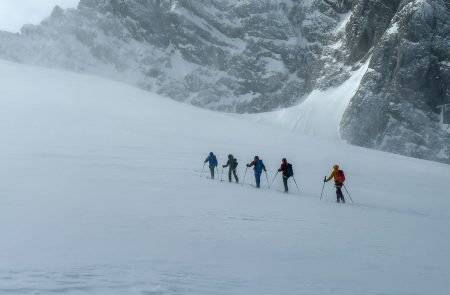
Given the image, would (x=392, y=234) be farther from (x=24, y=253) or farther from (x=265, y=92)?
(x=265, y=92)

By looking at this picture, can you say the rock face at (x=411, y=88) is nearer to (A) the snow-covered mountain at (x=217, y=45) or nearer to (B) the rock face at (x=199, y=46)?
(A) the snow-covered mountain at (x=217, y=45)

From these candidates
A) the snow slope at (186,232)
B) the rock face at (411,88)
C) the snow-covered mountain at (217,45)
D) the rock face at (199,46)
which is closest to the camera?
the snow slope at (186,232)

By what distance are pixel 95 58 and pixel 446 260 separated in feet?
530

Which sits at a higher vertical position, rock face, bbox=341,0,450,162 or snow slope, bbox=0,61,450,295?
rock face, bbox=341,0,450,162

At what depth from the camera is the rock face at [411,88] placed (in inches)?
4043

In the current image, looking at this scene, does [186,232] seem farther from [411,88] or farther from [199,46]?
[199,46]

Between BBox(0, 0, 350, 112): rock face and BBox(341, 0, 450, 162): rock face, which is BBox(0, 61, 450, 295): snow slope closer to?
BBox(341, 0, 450, 162): rock face

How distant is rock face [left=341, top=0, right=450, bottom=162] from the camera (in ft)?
337

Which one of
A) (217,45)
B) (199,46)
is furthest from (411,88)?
(199,46)

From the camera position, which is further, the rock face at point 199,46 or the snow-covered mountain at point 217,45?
the rock face at point 199,46

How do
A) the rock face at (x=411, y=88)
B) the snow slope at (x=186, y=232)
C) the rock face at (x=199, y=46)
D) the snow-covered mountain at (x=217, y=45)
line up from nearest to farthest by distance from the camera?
the snow slope at (x=186, y=232)
the rock face at (x=411, y=88)
the snow-covered mountain at (x=217, y=45)
the rock face at (x=199, y=46)

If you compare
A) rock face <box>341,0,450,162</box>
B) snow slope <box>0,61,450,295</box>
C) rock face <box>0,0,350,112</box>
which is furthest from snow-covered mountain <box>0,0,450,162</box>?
snow slope <box>0,61,450,295</box>

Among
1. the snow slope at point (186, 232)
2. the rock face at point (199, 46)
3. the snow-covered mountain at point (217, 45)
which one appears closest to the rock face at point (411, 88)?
the snow-covered mountain at point (217, 45)

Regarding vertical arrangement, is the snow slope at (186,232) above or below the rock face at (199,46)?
below
